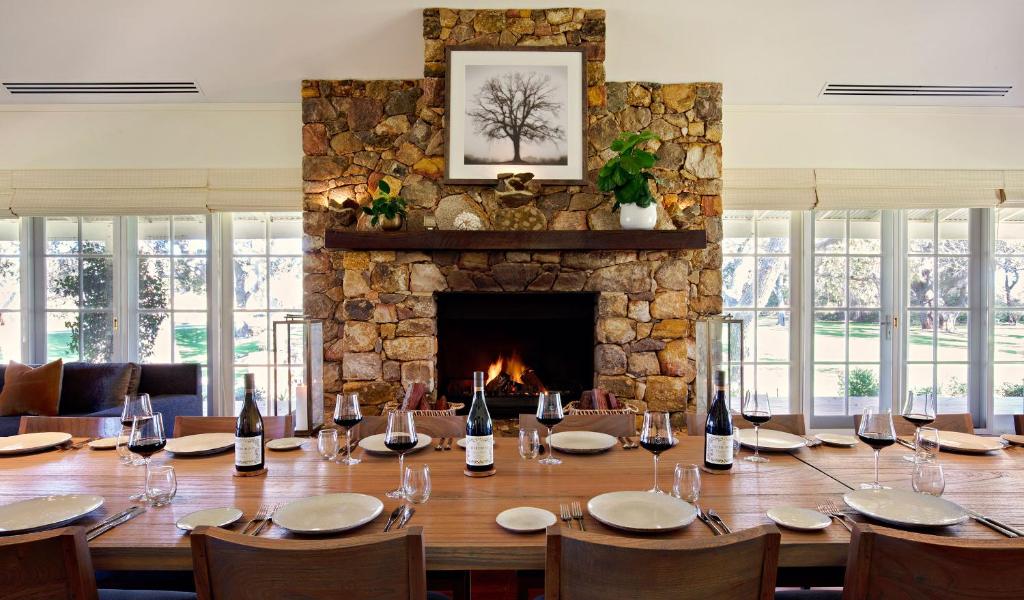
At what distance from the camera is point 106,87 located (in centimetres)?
378

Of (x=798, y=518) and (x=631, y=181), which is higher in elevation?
(x=631, y=181)

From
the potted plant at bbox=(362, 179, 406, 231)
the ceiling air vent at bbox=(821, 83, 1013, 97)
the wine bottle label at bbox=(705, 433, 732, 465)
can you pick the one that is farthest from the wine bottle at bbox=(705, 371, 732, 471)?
the ceiling air vent at bbox=(821, 83, 1013, 97)

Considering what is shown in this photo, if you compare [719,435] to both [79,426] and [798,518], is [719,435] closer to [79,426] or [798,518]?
[798,518]

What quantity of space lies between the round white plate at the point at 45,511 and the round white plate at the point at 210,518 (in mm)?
228

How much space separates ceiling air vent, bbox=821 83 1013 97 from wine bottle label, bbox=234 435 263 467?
3.85m

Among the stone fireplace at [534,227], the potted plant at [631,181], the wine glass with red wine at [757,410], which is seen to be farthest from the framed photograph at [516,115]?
the wine glass with red wine at [757,410]

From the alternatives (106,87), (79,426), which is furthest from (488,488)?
(106,87)

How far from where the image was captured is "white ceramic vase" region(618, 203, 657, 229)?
3344mm

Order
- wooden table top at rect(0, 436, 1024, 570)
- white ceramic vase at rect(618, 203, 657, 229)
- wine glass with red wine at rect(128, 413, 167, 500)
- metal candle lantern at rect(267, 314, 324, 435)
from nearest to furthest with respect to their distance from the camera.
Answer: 1. wooden table top at rect(0, 436, 1024, 570)
2. wine glass with red wine at rect(128, 413, 167, 500)
3. white ceramic vase at rect(618, 203, 657, 229)
4. metal candle lantern at rect(267, 314, 324, 435)

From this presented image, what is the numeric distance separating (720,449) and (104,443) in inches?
72.9

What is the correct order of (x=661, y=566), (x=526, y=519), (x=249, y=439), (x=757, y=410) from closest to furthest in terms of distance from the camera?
(x=661, y=566) → (x=526, y=519) → (x=249, y=439) → (x=757, y=410)

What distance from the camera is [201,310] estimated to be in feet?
13.9

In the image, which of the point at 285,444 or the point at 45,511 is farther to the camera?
the point at 285,444

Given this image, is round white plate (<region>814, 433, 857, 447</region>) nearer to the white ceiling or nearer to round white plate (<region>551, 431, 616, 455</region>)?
round white plate (<region>551, 431, 616, 455</region>)
